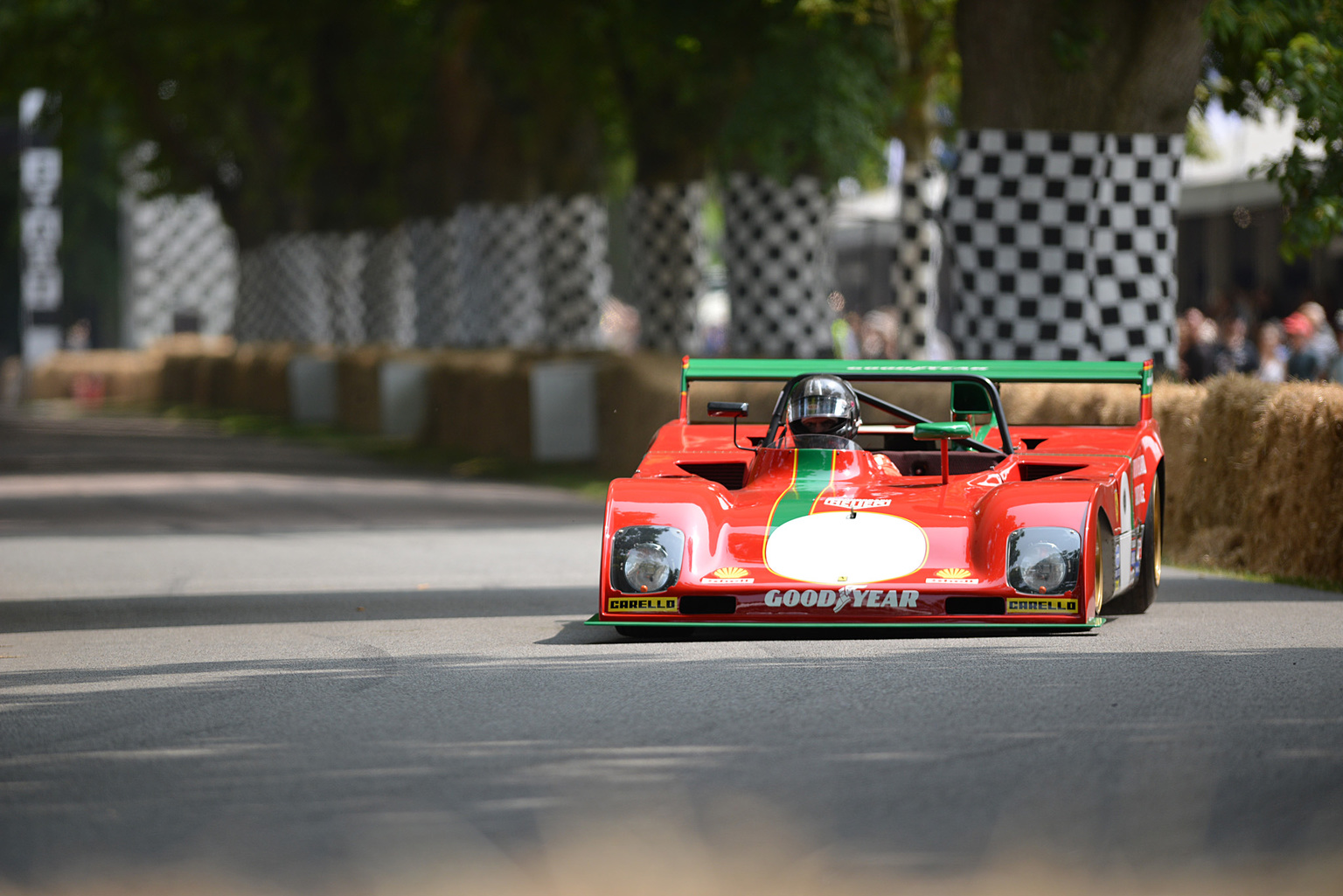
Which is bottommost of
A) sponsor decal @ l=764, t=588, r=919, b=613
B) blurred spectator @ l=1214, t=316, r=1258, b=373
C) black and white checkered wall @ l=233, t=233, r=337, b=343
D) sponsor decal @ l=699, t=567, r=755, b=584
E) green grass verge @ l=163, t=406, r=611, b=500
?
A: green grass verge @ l=163, t=406, r=611, b=500

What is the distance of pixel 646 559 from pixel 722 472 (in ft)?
4.15

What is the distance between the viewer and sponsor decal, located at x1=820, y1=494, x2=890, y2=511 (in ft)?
28.5

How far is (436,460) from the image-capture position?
86.6 ft

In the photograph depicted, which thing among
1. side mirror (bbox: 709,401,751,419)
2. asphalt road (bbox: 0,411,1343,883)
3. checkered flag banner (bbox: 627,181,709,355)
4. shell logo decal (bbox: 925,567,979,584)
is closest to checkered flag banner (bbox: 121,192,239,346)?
checkered flag banner (bbox: 627,181,709,355)

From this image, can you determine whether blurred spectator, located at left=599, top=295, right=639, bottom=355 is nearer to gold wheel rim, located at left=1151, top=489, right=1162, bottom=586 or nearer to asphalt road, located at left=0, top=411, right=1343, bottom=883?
gold wheel rim, located at left=1151, top=489, right=1162, bottom=586

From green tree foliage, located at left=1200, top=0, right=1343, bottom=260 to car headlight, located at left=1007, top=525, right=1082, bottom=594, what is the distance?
6957 millimetres

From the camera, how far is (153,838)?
16.9ft

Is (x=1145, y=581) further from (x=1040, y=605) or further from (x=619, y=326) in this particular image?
(x=619, y=326)

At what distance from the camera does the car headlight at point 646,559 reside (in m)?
8.37

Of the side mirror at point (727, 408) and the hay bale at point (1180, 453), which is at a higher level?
the side mirror at point (727, 408)

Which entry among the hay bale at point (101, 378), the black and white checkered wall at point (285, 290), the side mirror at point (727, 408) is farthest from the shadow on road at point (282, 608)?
the hay bale at point (101, 378)

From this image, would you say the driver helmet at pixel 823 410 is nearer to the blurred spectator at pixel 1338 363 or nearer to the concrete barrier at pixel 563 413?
the blurred spectator at pixel 1338 363

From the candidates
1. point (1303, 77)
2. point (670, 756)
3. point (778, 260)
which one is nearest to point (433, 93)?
point (778, 260)

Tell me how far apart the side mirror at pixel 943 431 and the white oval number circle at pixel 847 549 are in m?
A: 0.67
